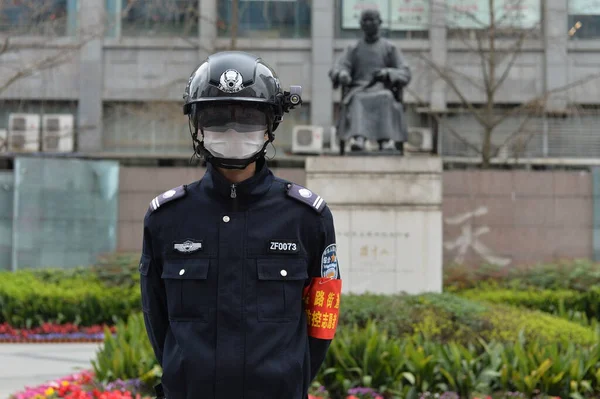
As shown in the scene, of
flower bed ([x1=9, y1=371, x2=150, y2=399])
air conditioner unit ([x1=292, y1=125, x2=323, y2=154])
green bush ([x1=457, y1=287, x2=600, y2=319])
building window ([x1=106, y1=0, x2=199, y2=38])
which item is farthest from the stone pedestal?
building window ([x1=106, y1=0, x2=199, y2=38])

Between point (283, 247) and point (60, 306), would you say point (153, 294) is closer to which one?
point (283, 247)

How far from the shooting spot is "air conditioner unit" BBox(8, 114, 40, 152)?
77.3 ft

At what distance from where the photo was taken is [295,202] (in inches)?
104

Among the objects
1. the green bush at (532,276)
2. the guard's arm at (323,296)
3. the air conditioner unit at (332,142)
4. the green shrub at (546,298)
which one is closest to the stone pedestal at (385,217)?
the green shrub at (546,298)

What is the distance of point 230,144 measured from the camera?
250 cm

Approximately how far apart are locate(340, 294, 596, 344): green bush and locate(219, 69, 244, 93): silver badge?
18.5 ft

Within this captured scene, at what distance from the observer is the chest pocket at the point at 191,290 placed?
2.51 metres

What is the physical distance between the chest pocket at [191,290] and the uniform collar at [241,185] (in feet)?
0.72

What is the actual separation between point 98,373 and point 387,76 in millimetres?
5989

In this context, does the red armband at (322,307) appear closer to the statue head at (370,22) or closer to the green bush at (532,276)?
the statue head at (370,22)

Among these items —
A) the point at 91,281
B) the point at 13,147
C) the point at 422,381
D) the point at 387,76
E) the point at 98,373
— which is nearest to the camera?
the point at 422,381

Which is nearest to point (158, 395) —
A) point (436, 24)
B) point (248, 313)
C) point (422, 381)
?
point (248, 313)

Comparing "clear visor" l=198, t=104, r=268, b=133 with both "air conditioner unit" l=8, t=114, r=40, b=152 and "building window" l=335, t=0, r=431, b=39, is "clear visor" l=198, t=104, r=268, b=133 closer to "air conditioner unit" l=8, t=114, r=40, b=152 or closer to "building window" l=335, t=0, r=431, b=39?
"air conditioner unit" l=8, t=114, r=40, b=152

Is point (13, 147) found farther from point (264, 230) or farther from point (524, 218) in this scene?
point (264, 230)
